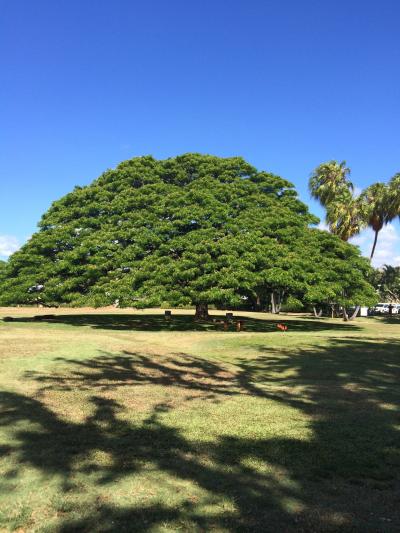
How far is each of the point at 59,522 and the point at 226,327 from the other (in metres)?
19.8

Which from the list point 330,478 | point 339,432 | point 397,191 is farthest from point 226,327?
point 397,191

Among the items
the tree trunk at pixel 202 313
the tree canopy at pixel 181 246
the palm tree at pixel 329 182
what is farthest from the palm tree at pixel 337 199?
the tree trunk at pixel 202 313

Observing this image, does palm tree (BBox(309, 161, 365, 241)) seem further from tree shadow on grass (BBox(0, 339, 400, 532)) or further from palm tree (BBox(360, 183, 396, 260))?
tree shadow on grass (BBox(0, 339, 400, 532))

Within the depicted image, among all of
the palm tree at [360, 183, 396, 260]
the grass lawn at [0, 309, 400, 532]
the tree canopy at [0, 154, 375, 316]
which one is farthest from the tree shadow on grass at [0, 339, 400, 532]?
the palm tree at [360, 183, 396, 260]

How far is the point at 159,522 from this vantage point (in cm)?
345

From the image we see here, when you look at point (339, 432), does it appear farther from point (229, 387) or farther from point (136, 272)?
point (136, 272)

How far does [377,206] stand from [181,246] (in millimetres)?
24582

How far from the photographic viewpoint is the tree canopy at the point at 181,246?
20.7 metres

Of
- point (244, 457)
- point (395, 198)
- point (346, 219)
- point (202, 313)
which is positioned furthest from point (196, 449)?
point (395, 198)

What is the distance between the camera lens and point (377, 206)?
38625 mm

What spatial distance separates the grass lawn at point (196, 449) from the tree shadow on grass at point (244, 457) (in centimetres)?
2

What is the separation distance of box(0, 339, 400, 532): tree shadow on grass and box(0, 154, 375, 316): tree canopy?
39.0 feet

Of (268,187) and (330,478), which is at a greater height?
(268,187)

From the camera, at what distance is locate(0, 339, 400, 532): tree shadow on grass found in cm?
353
